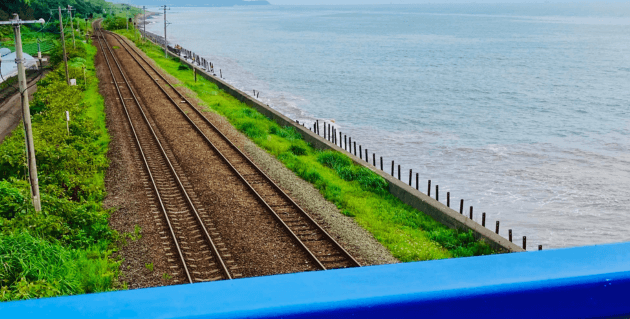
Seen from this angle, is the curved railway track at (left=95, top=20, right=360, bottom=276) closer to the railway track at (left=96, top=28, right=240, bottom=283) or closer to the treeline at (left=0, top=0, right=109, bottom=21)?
the railway track at (left=96, top=28, right=240, bottom=283)

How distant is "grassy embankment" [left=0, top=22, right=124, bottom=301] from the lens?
10930 mm

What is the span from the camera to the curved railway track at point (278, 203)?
14.3 metres

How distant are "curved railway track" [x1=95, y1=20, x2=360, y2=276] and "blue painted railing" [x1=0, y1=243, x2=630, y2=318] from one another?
37.9ft

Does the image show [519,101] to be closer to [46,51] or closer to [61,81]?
[61,81]

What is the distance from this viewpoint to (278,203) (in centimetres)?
1788

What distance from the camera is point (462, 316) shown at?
1662 mm

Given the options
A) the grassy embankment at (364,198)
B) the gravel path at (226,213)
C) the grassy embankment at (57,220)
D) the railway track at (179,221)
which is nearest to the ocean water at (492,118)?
the grassy embankment at (364,198)

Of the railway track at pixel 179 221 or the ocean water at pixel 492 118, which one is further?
the ocean water at pixel 492 118

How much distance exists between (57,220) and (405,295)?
1458 cm

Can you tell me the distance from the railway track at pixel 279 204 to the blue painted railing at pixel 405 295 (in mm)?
11614

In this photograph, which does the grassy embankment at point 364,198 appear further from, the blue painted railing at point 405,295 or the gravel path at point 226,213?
the blue painted railing at point 405,295

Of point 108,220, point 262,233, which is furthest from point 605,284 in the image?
point 108,220

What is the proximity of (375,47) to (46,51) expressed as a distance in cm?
6015

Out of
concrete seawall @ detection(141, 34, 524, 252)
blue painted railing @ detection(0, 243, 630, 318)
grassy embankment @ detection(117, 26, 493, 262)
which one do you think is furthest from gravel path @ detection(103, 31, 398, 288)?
blue painted railing @ detection(0, 243, 630, 318)
